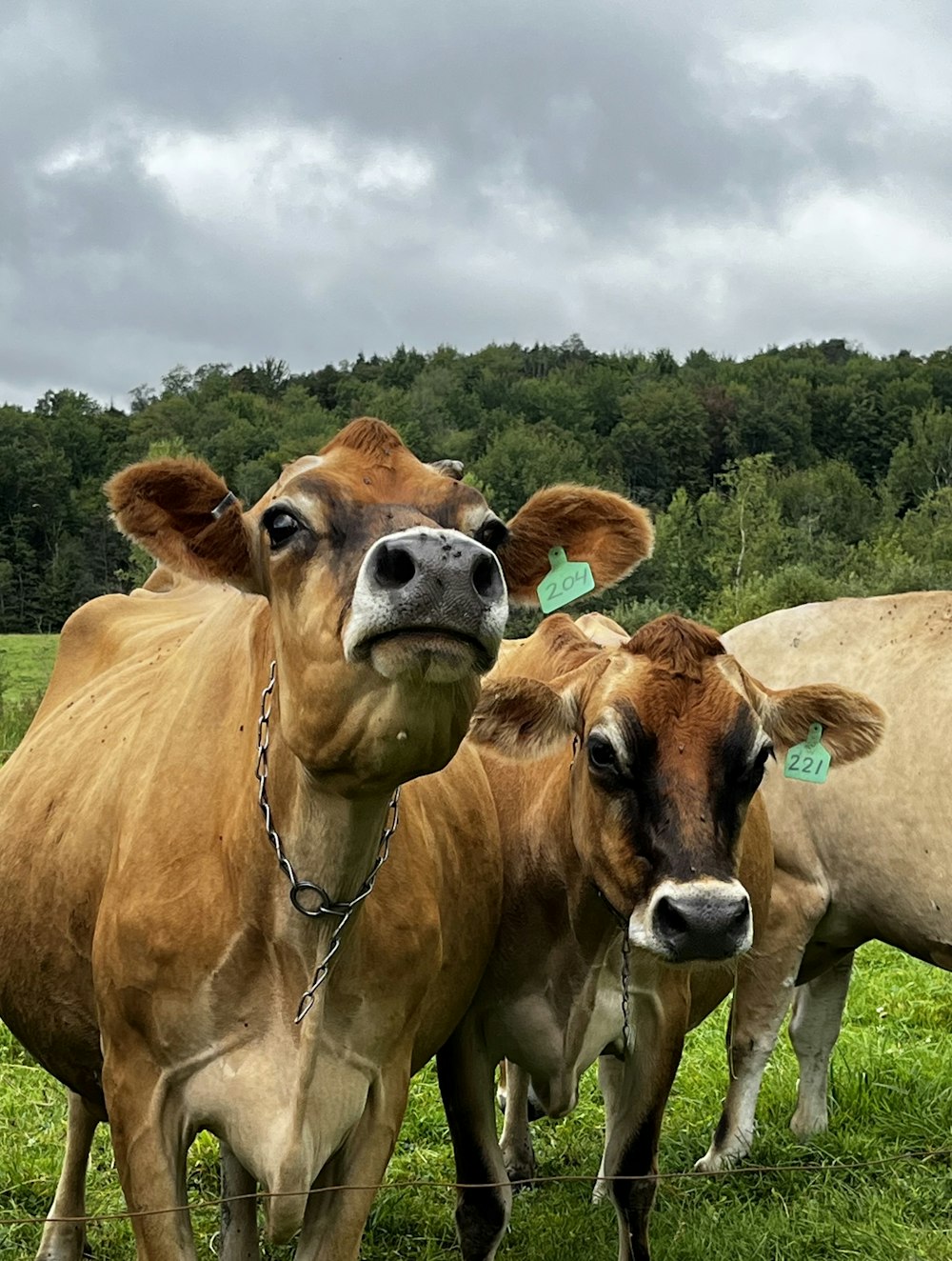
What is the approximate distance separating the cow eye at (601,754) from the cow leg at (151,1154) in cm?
152

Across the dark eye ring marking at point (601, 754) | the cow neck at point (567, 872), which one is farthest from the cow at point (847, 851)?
the dark eye ring marking at point (601, 754)

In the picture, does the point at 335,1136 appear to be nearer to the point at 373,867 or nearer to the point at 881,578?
the point at 373,867

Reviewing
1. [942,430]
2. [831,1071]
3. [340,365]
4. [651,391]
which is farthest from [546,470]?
[831,1071]

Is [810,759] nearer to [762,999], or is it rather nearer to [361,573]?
[762,999]

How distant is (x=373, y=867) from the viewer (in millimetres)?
3240

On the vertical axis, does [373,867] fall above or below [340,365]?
below

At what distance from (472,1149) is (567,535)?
2.20 meters

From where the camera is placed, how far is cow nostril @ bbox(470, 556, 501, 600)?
8.57ft

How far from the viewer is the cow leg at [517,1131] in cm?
578

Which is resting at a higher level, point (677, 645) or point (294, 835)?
point (677, 645)

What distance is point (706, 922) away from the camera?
3482 mm

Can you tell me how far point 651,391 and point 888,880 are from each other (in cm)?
9345

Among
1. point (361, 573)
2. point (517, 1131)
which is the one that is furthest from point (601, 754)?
point (517, 1131)

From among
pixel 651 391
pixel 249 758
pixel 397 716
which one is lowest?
pixel 249 758
